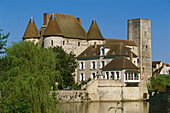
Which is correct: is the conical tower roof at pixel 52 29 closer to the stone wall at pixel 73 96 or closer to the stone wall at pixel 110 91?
the stone wall at pixel 110 91

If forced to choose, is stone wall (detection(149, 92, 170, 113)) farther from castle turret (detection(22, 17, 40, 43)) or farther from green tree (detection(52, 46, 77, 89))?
castle turret (detection(22, 17, 40, 43))

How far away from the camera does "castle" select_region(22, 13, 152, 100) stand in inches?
2349

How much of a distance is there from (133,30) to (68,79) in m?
27.1

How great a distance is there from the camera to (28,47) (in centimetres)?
3203

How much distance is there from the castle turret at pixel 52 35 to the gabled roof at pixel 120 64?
33.9 feet

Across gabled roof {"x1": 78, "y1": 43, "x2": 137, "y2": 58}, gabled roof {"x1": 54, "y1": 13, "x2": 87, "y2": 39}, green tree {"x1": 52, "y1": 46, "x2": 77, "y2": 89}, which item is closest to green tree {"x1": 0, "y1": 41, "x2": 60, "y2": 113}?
green tree {"x1": 52, "y1": 46, "x2": 77, "y2": 89}

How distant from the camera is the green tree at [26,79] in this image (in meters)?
25.8

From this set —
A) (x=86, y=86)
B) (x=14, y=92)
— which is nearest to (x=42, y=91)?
(x=14, y=92)

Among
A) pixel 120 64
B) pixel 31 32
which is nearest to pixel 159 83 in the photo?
pixel 120 64

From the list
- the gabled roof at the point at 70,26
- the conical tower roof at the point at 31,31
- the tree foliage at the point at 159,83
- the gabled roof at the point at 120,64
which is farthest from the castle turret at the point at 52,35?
the tree foliage at the point at 159,83

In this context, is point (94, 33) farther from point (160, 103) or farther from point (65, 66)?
point (160, 103)

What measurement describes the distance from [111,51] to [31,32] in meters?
13.5

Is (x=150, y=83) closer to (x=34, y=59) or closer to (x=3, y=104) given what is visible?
(x=34, y=59)

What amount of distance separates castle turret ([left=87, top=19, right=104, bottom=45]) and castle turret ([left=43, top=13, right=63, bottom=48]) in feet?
19.4
